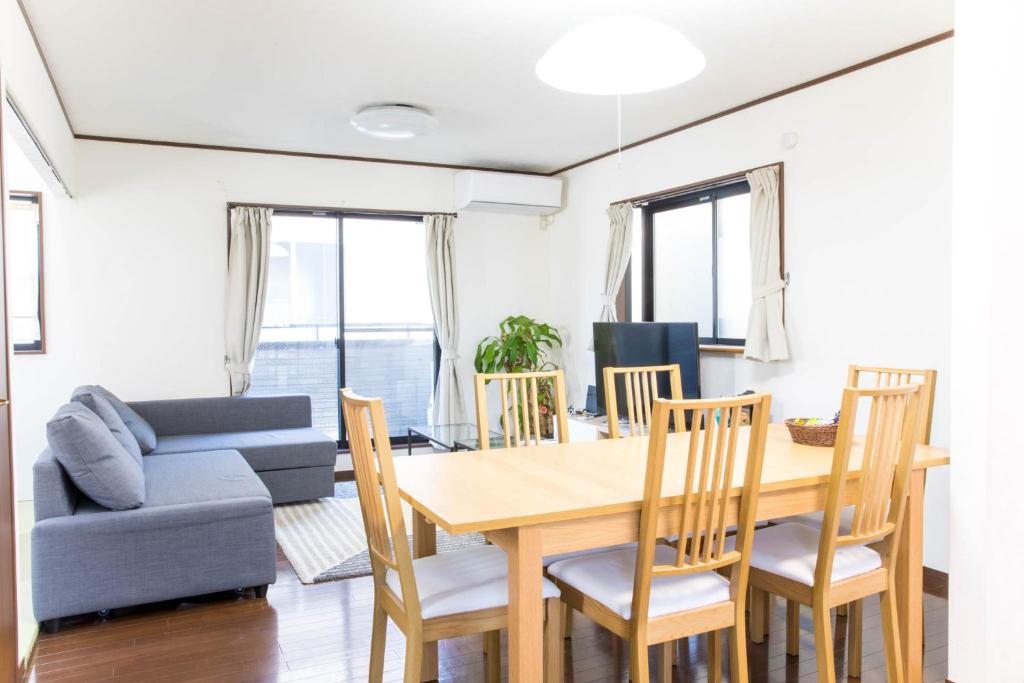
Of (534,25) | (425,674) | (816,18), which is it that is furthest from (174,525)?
(816,18)

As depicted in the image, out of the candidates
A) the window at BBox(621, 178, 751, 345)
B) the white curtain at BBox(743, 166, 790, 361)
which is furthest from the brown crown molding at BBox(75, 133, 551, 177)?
the white curtain at BBox(743, 166, 790, 361)

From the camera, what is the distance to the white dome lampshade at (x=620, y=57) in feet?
7.90

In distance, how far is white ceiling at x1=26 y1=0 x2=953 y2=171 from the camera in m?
3.14

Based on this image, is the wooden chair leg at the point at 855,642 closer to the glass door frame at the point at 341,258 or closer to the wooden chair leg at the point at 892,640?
the wooden chair leg at the point at 892,640

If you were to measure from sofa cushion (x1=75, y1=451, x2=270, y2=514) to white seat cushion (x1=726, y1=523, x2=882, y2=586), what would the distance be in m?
2.17

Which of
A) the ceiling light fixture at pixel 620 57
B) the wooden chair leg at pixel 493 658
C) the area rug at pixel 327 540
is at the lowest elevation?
the area rug at pixel 327 540

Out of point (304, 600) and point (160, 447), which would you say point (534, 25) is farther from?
point (160, 447)

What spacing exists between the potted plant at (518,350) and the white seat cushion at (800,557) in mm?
3566

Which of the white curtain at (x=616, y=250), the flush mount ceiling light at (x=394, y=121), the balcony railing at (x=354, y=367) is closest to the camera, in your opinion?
the flush mount ceiling light at (x=394, y=121)

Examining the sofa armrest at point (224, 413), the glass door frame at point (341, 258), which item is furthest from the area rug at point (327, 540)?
the glass door frame at point (341, 258)

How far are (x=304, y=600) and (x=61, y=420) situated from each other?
1.28m

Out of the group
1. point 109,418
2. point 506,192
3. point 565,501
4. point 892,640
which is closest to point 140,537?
point 109,418

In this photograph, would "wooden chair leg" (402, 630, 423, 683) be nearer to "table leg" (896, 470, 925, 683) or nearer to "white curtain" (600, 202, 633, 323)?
"table leg" (896, 470, 925, 683)

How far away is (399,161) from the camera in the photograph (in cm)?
614
